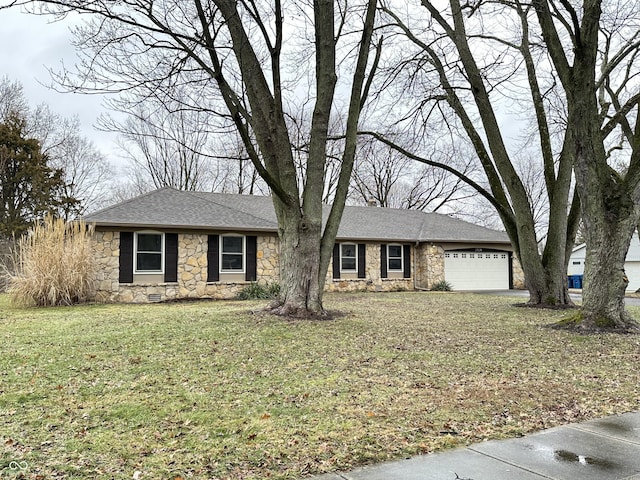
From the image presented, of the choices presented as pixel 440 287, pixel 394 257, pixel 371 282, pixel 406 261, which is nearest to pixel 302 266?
pixel 371 282

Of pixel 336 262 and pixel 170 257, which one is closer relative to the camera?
pixel 170 257

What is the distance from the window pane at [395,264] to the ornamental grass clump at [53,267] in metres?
11.4

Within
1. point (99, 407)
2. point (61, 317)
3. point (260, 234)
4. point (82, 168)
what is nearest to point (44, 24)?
point (61, 317)

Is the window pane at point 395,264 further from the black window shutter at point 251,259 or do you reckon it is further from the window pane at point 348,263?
the black window shutter at point 251,259

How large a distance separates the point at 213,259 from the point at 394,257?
7824 millimetres

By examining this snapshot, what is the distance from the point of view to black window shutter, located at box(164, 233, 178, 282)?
1442 cm

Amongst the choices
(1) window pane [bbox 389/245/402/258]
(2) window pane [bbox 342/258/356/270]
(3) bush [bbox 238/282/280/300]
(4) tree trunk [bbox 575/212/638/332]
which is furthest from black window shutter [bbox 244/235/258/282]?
(4) tree trunk [bbox 575/212/638/332]

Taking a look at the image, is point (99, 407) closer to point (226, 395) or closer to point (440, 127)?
point (226, 395)

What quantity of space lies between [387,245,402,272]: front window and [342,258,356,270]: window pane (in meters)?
1.69

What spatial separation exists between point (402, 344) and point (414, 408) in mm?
2704

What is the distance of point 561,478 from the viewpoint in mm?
2666

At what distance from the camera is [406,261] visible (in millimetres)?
19609

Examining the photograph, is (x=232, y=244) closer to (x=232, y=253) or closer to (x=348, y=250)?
(x=232, y=253)

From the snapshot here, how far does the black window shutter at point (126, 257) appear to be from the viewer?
1385 centimetres
